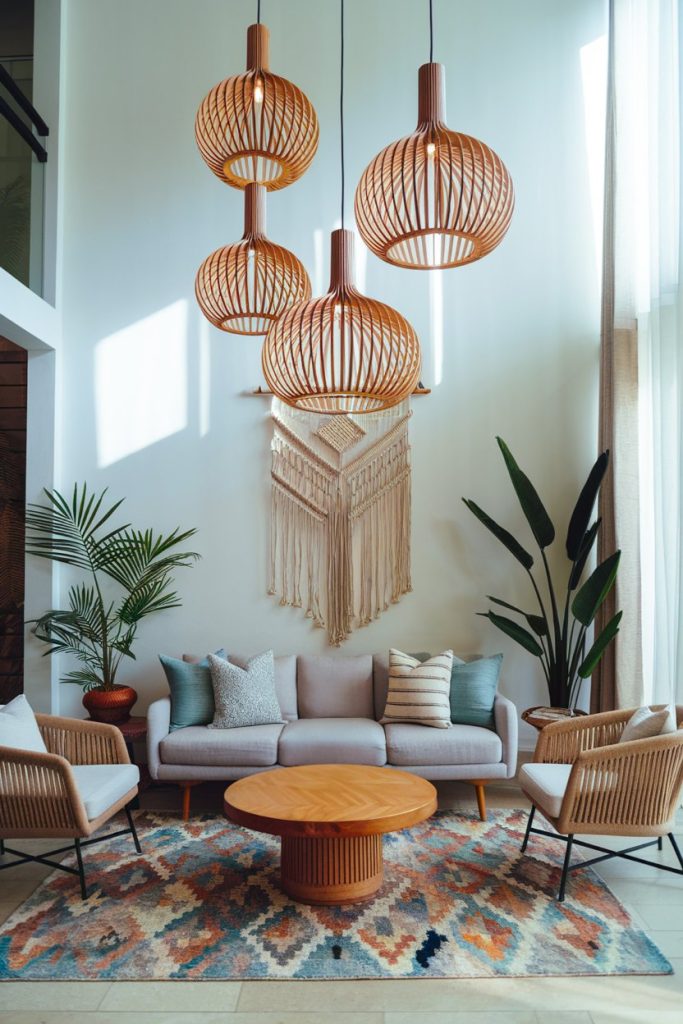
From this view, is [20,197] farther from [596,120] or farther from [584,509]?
[584,509]

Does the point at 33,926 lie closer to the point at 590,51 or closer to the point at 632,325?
the point at 632,325

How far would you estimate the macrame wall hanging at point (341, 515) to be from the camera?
4957 millimetres

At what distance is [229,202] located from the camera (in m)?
5.15

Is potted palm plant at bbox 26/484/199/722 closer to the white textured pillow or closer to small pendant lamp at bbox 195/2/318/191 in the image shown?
the white textured pillow

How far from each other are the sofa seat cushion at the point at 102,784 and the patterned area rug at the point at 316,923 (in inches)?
12.6

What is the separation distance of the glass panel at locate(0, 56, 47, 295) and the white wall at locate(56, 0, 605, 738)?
9.8 inches

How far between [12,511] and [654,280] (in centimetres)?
419

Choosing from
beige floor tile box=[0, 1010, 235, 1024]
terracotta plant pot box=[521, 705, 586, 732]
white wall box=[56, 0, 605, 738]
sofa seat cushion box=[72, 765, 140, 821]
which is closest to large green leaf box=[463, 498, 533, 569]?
white wall box=[56, 0, 605, 738]

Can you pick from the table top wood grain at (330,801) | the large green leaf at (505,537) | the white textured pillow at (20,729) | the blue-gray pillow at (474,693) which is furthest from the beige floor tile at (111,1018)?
the large green leaf at (505,537)

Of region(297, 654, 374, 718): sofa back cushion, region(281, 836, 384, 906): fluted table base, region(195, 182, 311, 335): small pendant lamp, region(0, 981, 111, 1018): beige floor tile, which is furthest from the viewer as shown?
region(297, 654, 374, 718): sofa back cushion

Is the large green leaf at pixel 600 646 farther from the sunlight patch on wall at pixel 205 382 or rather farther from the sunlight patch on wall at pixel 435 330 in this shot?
the sunlight patch on wall at pixel 205 382

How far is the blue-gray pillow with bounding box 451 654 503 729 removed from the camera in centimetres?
425

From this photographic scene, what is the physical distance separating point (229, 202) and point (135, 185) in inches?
25.4

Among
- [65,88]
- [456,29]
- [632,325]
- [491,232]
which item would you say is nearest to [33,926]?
[491,232]
